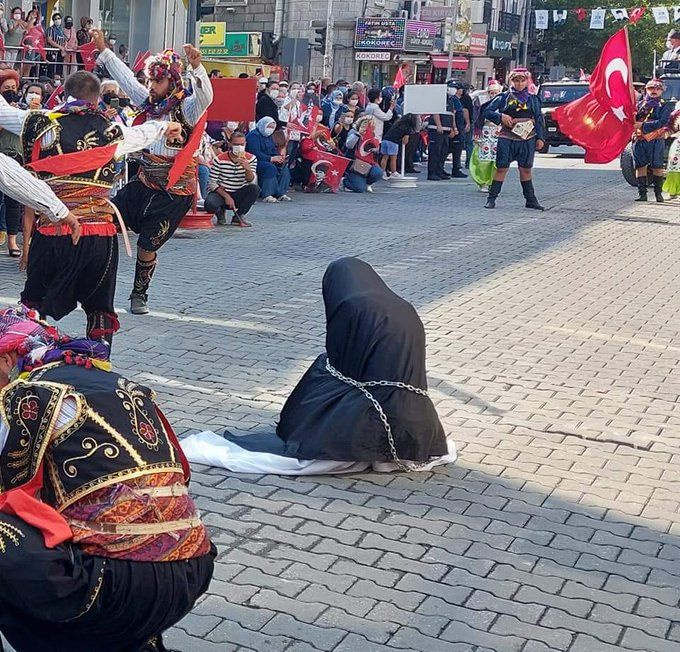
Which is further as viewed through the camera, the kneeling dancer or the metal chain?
the metal chain

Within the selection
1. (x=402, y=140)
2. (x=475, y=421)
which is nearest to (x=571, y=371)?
(x=475, y=421)

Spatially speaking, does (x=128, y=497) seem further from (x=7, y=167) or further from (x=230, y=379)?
(x=230, y=379)

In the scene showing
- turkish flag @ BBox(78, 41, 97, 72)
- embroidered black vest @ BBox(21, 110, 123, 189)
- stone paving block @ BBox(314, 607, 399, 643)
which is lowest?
stone paving block @ BBox(314, 607, 399, 643)

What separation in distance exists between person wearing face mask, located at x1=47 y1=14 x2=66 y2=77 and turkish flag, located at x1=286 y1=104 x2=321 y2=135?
169 inches

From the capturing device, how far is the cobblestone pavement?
4.30 m

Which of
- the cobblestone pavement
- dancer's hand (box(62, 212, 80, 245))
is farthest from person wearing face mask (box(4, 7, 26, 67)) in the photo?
dancer's hand (box(62, 212, 80, 245))

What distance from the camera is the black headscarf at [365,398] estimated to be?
5.65m

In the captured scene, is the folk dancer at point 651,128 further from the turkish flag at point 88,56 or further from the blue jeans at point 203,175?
the turkish flag at point 88,56

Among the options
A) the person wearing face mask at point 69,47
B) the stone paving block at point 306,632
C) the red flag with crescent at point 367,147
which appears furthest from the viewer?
the person wearing face mask at point 69,47

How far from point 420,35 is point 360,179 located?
2819 centimetres

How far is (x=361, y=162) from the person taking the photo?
64.5 ft

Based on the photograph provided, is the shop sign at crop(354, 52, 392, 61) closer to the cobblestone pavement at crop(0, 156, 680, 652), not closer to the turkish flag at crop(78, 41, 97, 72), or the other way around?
the turkish flag at crop(78, 41, 97, 72)

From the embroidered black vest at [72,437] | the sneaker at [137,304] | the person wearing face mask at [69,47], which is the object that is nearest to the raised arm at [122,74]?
the sneaker at [137,304]

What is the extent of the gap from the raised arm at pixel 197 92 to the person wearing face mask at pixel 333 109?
39.4 feet
